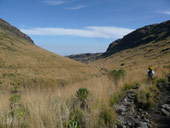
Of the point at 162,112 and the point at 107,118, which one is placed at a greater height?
the point at 107,118

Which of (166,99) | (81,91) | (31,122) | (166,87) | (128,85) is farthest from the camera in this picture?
(128,85)

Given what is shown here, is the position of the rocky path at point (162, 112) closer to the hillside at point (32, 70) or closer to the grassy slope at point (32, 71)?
the hillside at point (32, 70)

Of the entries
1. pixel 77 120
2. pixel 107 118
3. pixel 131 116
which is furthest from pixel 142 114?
pixel 77 120

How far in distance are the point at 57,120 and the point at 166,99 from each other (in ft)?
11.8

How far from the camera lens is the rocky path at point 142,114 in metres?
3.03

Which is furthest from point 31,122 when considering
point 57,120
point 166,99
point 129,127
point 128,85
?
point 128,85

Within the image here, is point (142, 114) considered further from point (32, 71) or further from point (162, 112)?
point (32, 71)

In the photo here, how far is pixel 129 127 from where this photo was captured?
2910 millimetres

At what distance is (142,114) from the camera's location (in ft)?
11.2

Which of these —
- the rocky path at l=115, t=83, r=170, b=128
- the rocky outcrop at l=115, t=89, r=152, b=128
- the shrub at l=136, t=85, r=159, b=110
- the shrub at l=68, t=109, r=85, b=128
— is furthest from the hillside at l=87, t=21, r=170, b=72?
the shrub at l=68, t=109, r=85, b=128

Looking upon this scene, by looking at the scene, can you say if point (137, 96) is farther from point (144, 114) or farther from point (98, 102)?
point (98, 102)

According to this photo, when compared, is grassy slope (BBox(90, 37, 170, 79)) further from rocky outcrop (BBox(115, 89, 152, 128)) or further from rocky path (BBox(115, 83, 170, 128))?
rocky outcrop (BBox(115, 89, 152, 128))

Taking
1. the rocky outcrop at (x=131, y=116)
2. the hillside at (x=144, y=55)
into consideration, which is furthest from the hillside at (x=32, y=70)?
the hillside at (x=144, y=55)

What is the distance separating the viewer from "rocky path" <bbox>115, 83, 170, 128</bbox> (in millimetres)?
3025
